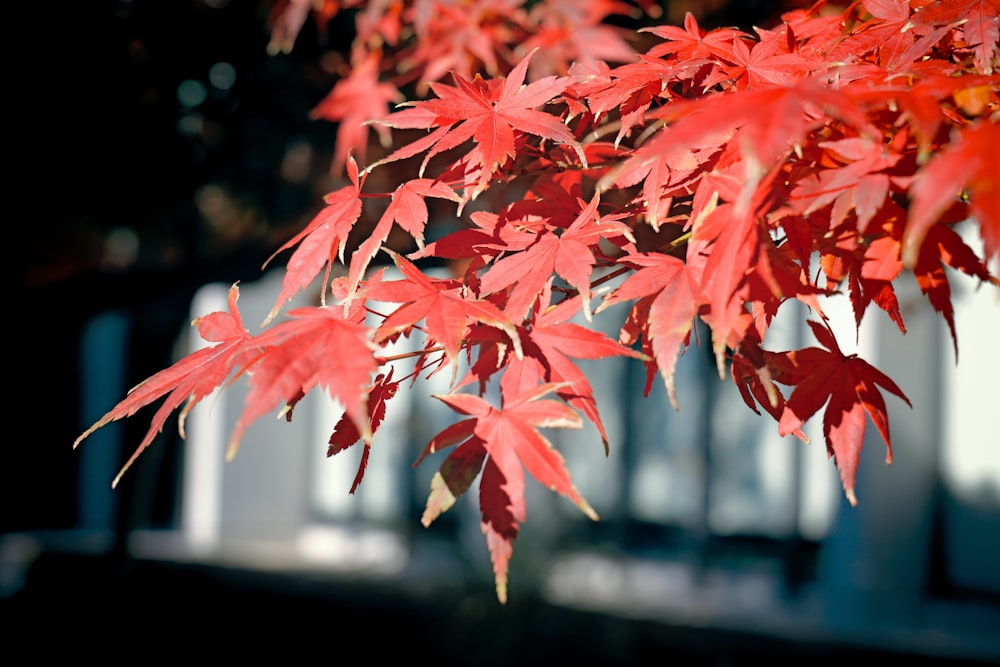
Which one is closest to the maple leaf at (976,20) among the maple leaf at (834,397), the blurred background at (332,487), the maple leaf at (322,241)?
the maple leaf at (834,397)

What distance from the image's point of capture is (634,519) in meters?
5.59

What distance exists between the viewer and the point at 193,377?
3.08ft

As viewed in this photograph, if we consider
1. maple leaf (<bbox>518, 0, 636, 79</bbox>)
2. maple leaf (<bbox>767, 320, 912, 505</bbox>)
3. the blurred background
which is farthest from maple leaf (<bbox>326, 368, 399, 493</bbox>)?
the blurred background

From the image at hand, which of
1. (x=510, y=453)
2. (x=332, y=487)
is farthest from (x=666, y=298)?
(x=332, y=487)

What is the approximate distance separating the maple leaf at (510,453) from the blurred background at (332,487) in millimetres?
1725

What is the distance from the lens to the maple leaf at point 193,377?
867 mm

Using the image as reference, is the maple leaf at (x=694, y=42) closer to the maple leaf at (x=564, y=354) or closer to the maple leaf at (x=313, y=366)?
the maple leaf at (x=564, y=354)

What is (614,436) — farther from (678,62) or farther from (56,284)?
(678,62)

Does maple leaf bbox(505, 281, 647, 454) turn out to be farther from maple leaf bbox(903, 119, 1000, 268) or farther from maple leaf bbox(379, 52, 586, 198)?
maple leaf bbox(903, 119, 1000, 268)

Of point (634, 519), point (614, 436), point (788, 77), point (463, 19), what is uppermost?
point (463, 19)

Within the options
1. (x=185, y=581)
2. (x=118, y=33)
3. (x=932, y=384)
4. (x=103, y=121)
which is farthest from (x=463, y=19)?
(x=185, y=581)

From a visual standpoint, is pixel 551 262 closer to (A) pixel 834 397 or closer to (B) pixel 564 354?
(B) pixel 564 354

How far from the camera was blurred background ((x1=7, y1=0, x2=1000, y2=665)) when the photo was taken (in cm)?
304

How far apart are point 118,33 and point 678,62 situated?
7.87 feet
